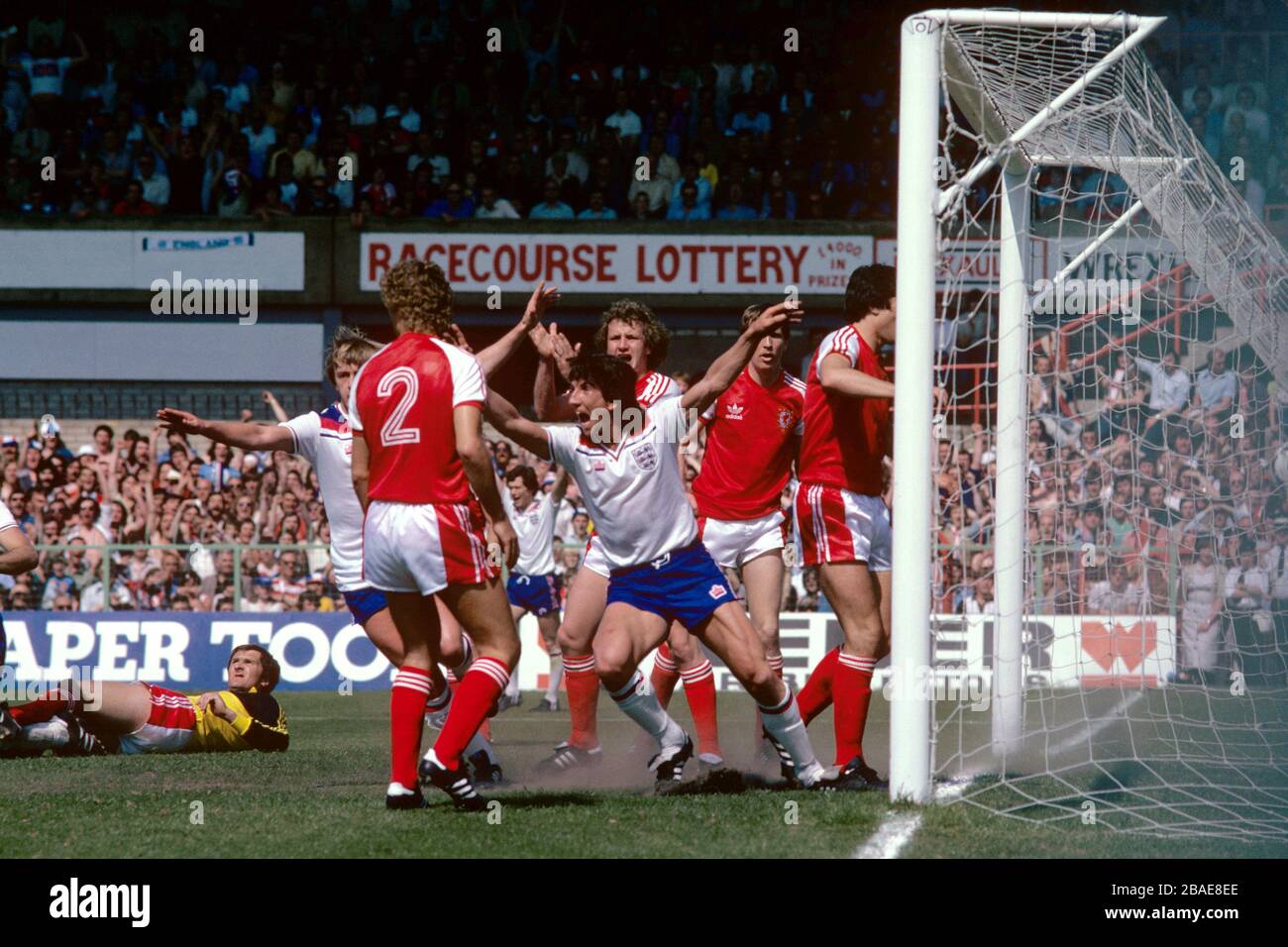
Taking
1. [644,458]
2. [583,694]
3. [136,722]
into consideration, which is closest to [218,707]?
[136,722]

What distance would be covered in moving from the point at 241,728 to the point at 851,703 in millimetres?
3932

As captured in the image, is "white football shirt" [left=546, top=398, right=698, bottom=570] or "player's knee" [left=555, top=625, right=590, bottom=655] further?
"player's knee" [left=555, top=625, right=590, bottom=655]

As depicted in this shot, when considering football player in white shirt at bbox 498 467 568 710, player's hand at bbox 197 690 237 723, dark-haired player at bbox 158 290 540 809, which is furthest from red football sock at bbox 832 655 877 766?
football player in white shirt at bbox 498 467 568 710

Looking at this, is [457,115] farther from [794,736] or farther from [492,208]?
[794,736]

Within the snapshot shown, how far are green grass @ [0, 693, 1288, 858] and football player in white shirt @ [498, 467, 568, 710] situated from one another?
5400 mm

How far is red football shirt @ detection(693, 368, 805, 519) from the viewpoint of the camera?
27.9 feet

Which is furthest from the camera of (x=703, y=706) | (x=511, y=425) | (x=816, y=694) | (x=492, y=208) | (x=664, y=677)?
(x=492, y=208)

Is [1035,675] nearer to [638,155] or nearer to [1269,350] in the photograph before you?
[1269,350]

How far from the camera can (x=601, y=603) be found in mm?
8047

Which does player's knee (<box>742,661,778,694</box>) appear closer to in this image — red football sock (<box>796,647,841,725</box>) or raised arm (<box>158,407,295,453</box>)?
red football sock (<box>796,647,841,725</box>)

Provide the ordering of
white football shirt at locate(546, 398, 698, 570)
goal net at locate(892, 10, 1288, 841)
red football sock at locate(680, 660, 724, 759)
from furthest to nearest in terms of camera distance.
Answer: red football sock at locate(680, 660, 724, 759), white football shirt at locate(546, 398, 698, 570), goal net at locate(892, 10, 1288, 841)

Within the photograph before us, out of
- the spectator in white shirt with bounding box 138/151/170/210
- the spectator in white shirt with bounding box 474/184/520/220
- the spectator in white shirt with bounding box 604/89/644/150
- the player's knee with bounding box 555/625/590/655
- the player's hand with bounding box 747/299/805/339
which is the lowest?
the player's knee with bounding box 555/625/590/655

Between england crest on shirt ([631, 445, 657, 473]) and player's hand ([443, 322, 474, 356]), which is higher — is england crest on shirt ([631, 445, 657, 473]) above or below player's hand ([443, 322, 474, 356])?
below

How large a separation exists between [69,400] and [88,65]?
522 centimetres
